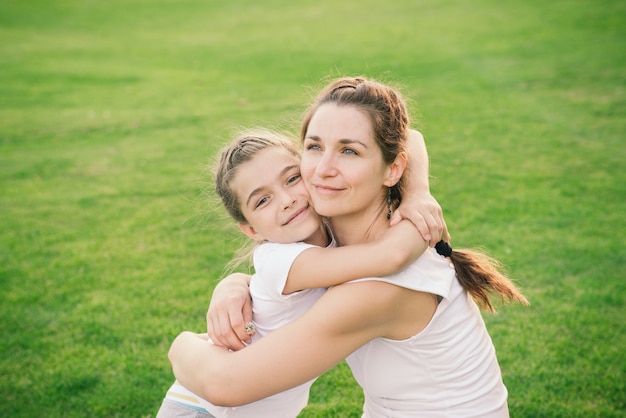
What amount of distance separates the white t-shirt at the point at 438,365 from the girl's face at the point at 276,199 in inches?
23.7

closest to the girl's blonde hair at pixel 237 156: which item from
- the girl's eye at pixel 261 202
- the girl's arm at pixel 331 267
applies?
the girl's eye at pixel 261 202

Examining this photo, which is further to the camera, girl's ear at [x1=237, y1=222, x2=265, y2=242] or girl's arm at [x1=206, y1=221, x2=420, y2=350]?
girl's ear at [x1=237, y1=222, x2=265, y2=242]

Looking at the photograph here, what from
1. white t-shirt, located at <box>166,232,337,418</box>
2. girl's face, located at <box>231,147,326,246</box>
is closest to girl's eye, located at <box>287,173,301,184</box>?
girl's face, located at <box>231,147,326,246</box>

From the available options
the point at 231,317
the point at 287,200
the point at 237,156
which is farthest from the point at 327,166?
the point at 231,317

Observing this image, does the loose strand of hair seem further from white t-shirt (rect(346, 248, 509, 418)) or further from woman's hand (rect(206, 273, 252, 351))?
woman's hand (rect(206, 273, 252, 351))

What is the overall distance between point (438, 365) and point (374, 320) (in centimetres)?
46

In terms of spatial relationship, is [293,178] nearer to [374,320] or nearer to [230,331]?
[230,331]

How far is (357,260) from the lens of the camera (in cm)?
223

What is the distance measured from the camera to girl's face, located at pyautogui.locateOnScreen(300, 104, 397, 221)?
248 centimetres

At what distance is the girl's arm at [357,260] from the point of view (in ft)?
7.22

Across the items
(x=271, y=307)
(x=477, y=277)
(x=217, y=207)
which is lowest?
(x=477, y=277)

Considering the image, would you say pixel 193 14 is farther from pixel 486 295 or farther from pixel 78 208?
pixel 486 295

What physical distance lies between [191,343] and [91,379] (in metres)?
2.23

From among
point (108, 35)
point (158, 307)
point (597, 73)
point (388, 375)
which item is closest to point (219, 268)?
point (158, 307)
